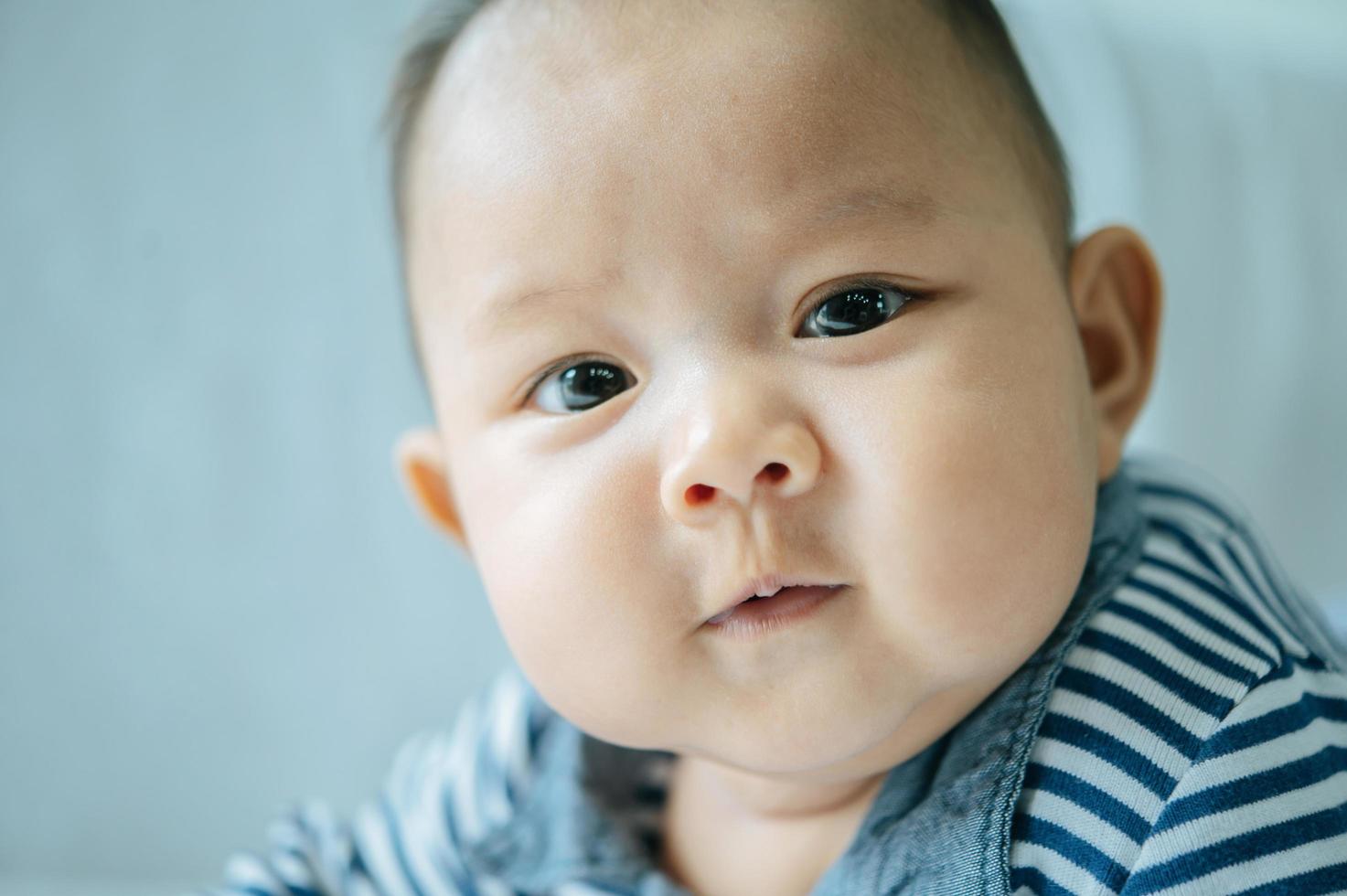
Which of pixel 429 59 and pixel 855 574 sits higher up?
pixel 429 59

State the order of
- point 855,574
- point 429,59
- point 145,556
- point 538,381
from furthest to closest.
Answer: point 145,556, point 429,59, point 538,381, point 855,574

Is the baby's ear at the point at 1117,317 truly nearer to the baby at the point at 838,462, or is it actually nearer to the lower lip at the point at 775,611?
the baby at the point at 838,462

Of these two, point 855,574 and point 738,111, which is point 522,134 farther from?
point 855,574

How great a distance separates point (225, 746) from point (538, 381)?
72 centimetres

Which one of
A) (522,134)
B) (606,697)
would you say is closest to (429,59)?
(522,134)

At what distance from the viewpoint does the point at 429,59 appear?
0.91 metres

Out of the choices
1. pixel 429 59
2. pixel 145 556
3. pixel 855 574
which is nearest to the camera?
pixel 855 574

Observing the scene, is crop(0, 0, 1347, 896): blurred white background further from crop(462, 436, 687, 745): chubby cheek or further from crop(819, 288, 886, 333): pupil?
crop(819, 288, 886, 333): pupil

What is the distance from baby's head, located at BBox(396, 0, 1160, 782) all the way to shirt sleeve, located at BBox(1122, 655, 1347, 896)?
0.12 meters

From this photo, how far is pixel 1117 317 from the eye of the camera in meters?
0.90

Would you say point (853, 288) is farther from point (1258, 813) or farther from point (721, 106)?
point (1258, 813)

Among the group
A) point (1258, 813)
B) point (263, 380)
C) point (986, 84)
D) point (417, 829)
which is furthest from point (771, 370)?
point (263, 380)

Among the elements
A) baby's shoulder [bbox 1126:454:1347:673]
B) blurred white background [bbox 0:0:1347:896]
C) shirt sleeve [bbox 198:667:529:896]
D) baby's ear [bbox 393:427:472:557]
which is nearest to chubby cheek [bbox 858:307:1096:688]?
baby's shoulder [bbox 1126:454:1347:673]

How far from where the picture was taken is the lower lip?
2.32 ft
